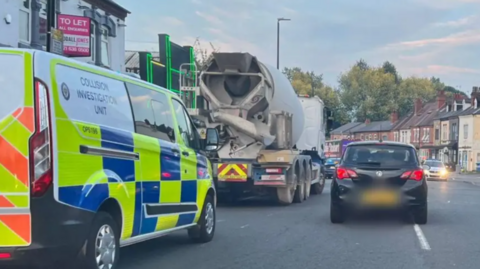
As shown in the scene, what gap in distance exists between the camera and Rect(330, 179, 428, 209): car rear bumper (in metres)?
11.7

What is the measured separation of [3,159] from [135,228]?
206 cm

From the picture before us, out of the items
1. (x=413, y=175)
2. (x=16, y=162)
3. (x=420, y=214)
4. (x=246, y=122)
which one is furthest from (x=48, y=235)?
(x=246, y=122)

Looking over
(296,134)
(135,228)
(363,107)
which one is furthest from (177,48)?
(363,107)

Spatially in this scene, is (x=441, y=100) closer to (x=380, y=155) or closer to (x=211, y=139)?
(x=380, y=155)

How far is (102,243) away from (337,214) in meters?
6.64

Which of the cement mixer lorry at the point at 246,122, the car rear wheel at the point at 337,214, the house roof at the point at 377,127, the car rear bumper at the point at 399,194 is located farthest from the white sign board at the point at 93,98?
the house roof at the point at 377,127

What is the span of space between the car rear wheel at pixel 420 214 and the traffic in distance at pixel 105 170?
3 cm

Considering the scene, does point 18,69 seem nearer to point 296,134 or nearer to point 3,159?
point 3,159

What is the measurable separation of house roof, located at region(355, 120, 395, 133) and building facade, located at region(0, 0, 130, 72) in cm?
7160

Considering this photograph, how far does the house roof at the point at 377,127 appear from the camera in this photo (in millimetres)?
90994

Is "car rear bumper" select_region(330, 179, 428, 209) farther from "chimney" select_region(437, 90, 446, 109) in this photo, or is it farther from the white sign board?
"chimney" select_region(437, 90, 446, 109)

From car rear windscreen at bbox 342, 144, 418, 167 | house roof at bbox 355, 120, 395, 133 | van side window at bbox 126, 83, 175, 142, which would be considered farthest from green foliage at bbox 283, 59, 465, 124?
van side window at bbox 126, 83, 175, 142

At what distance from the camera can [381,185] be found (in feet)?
38.5

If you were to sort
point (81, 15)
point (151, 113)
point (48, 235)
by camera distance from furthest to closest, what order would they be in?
point (81, 15), point (151, 113), point (48, 235)
